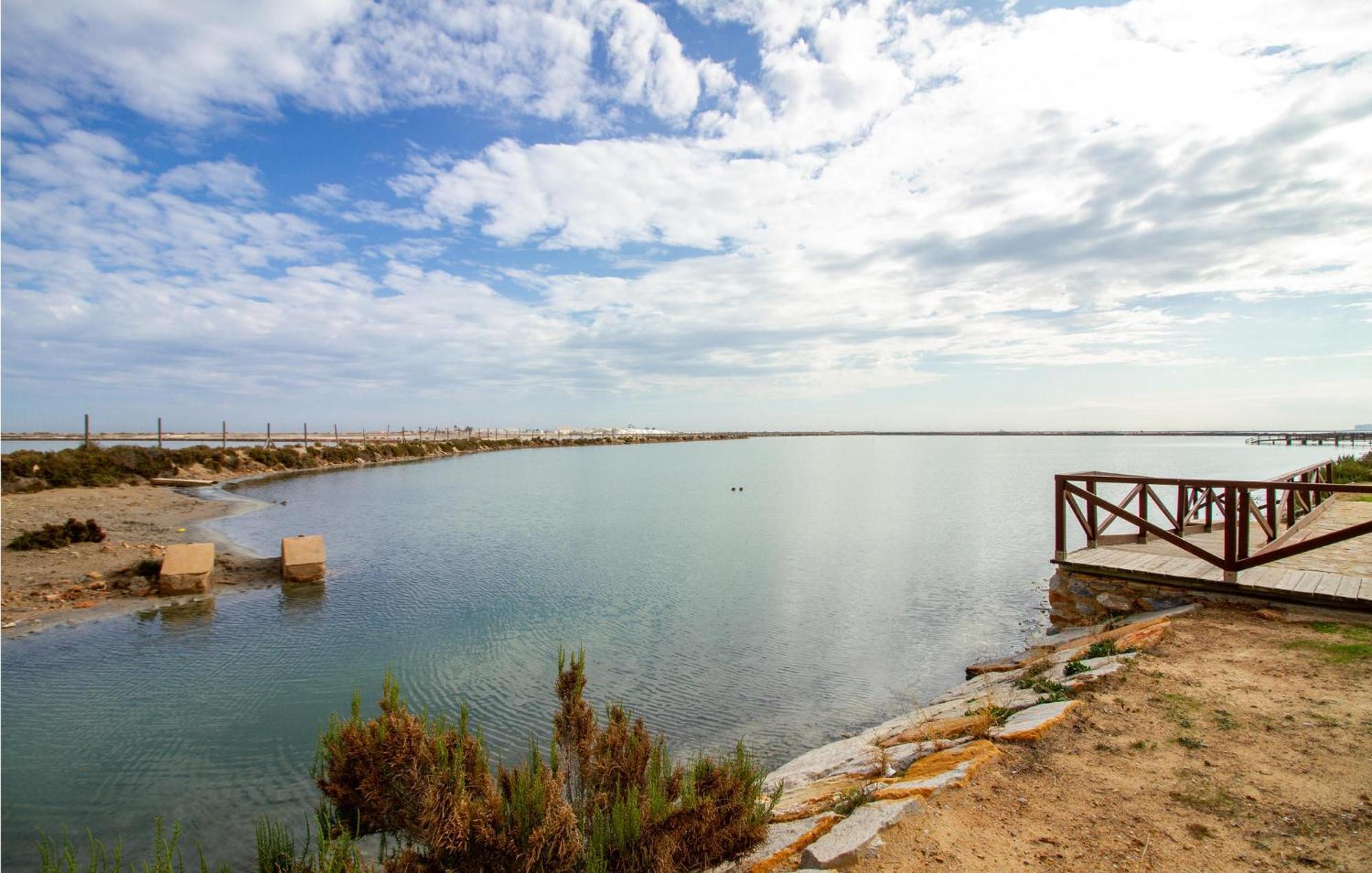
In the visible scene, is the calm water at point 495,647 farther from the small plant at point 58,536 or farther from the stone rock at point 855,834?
the small plant at point 58,536

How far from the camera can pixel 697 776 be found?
4500mm

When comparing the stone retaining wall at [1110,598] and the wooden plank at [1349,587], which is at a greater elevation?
the wooden plank at [1349,587]

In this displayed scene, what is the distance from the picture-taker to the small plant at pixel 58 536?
1445 cm

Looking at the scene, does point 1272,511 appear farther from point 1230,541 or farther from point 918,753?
point 918,753

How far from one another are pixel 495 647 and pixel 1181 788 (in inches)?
332

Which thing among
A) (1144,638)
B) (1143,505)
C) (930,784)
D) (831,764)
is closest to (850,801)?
(930,784)

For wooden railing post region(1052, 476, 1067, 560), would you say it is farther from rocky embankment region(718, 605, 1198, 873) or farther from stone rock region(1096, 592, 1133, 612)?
rocky embankment region(718, 605, 1198, 873)

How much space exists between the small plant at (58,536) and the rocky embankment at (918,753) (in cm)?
1697

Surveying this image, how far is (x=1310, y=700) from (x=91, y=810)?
9.56 m

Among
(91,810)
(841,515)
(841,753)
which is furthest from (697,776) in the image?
(841,515)

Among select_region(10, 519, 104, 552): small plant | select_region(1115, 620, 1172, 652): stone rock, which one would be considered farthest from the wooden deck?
select_region(10, 519, 104, 552): small plant

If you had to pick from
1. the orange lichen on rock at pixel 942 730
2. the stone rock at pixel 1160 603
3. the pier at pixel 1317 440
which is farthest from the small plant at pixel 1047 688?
the pier at pixel 1317 440

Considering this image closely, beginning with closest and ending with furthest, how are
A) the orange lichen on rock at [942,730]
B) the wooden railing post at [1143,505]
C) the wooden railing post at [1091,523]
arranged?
the orange lichen on rock at [942,730], the wooden railing post at [1091,523], the wooden railing post at [1143,505]

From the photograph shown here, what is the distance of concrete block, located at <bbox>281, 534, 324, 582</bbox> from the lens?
13.6 metres
